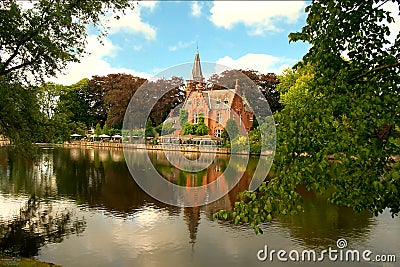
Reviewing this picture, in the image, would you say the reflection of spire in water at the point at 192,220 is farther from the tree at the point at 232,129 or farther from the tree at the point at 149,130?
the tree at the point at 149,130

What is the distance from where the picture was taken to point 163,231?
33.3ft

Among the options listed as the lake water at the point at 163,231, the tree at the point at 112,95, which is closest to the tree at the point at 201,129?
the tree at the point at 112,95

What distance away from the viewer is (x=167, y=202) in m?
14.2

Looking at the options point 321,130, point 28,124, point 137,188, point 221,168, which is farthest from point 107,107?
point 321,130

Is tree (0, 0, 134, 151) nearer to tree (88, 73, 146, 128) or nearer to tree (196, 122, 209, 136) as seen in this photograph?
tree (196, 122, 209, 136)

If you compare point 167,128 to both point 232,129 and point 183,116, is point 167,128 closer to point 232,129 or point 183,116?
point 183,116

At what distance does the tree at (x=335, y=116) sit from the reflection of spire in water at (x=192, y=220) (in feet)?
22.1

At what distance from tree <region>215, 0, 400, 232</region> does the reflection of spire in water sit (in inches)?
265

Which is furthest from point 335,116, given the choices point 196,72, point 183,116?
point 183,116

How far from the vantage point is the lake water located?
8.19 m

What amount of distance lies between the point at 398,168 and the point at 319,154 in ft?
1.74

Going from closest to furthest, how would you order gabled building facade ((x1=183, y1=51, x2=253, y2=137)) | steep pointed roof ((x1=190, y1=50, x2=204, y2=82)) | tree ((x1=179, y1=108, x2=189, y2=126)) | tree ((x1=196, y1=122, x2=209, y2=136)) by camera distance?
1. steep pointed roof ((x1=190, y1=50, x2=204, y2=82))
2. gabled building facade ((x1=183, y1=51, x2=253, y2=137))
3. tree ((x1=179, y1=108, x2=189, y2=126))
4. tree ((x1=196, y1=122, x2=209, y2=136))

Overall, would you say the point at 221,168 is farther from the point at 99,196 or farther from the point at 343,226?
the point at 343,226

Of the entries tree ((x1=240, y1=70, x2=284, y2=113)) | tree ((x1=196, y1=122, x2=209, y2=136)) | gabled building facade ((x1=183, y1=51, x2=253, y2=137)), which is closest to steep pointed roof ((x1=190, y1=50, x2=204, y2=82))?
gabled building facade ((x1=183, y1=51, x2=253, y2=137))
